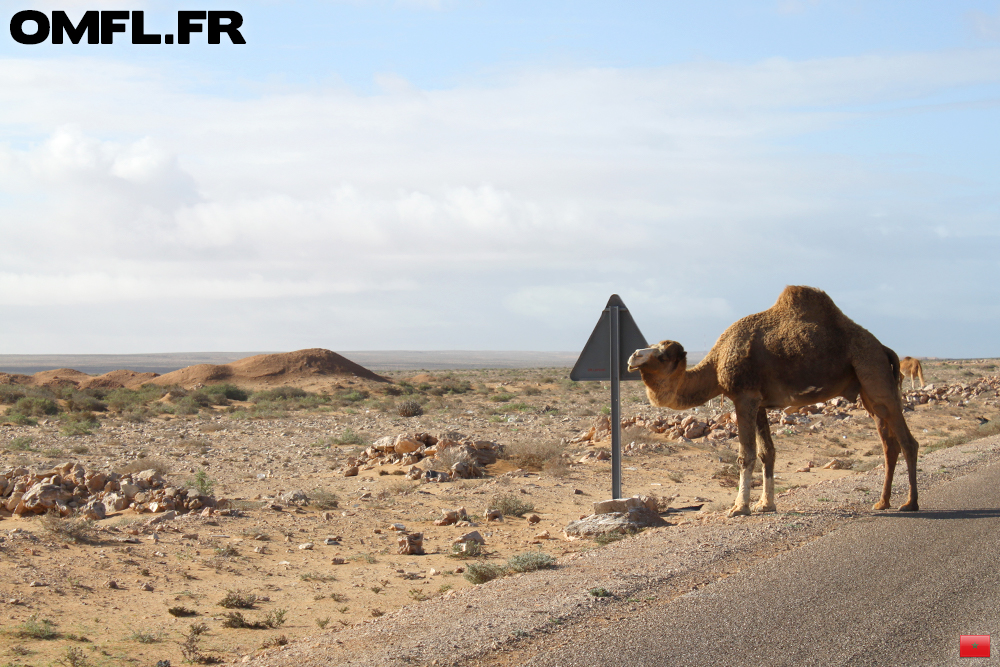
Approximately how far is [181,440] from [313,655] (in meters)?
19.3

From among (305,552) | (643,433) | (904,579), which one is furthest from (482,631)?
(643,433)

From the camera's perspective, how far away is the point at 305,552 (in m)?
10.6

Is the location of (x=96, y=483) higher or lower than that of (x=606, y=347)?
lower

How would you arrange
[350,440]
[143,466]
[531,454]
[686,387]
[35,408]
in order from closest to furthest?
[686,387] < [143,466] < [531,454] < [350,440] < [35,408]

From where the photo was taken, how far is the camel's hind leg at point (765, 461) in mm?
10227

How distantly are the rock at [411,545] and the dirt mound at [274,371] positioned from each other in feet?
160

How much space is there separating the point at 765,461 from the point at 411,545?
186 inches

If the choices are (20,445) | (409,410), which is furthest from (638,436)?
(20,445)

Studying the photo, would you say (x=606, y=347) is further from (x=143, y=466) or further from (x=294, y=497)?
(x=143, y=466)

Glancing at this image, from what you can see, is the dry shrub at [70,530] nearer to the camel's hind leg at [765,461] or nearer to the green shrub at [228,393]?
the camel's hind leg at [765,461]

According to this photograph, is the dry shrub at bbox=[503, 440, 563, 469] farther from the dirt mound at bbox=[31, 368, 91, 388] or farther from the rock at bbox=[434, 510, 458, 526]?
the dirt mound at bbox=[31, 368, 91, 388]

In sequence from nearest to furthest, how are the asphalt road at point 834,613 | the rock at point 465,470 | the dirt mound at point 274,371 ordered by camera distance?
the asphalt road at point 834,613, the rock at point 465,470, the dirt mound at point 274,371

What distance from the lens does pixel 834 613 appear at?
20.0ft

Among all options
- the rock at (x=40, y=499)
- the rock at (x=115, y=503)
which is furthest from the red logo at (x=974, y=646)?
the rock at (x=40, y=499)
